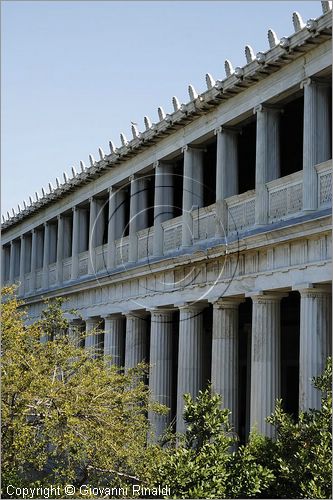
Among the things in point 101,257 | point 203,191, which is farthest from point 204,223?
point 101,257

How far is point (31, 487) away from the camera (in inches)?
769

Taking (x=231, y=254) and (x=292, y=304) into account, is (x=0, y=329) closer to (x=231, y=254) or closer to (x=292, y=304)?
(x=231, y=254)

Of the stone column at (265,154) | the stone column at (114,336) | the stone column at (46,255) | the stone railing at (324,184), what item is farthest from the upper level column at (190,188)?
the stone column at (46,255)

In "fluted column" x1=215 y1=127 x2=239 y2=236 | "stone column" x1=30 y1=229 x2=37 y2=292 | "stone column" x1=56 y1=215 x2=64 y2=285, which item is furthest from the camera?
"stone column" x1=30 y1=229 x2=37 y2=292

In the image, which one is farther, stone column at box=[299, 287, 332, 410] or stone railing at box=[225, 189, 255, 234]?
stone railing at box=[225, 189, 255, 234]

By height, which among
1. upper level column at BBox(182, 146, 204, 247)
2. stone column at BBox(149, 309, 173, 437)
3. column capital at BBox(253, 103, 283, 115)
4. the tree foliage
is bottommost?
the tree foliage

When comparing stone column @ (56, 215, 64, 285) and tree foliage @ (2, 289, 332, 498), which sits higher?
stone column @ (56, 215, 64, 285)

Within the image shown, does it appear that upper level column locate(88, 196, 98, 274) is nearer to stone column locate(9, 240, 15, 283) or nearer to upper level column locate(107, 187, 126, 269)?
upper level column locate(107, 187, 126, 269)

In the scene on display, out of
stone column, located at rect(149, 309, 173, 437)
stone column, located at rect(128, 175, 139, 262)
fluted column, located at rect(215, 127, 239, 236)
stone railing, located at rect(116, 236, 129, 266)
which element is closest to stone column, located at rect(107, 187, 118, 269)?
stone railing, located at rect(116, 236, 129, 266)

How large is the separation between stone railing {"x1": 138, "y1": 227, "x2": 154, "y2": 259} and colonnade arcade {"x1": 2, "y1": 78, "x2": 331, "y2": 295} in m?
0.08

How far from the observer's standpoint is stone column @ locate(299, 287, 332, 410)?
2439 cm

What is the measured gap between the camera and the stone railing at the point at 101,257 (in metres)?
41.9

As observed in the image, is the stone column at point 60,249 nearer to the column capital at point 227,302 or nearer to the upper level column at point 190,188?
the upper level column at point 190,188

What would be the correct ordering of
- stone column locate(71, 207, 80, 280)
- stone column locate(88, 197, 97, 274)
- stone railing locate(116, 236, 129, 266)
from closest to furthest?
stone railing locate(116, 236, 129, 266) < stone column locate(88, 197, 97, 274) < stone column locate(71, 207, 80, 280)
